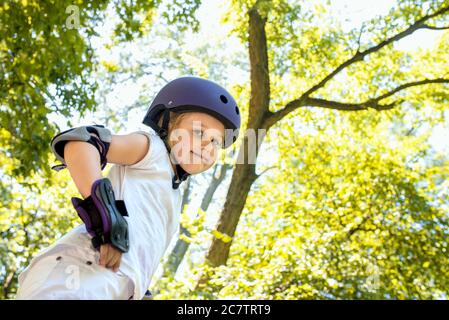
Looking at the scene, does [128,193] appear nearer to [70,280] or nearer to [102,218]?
[102,218]

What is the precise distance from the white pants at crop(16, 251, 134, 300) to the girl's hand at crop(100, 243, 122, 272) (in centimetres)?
3

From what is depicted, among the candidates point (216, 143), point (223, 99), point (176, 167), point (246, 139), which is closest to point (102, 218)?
point (176, 167)

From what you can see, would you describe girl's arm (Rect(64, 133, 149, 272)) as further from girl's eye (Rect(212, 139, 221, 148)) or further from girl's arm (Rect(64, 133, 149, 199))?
girl's eye (Rect(212, 139, 221, 148))

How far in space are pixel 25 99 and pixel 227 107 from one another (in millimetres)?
4424

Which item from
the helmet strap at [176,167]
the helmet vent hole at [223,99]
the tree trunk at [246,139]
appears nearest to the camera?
the helmet strap at [176,167]

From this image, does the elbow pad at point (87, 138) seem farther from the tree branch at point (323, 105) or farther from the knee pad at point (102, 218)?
the tree branch at point (323, 105)

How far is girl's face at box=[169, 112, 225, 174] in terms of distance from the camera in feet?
8.88

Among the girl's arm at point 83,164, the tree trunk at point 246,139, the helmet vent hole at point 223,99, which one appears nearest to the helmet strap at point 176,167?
the helmet vent hole at point 223,99

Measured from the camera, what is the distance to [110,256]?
2.09 meters

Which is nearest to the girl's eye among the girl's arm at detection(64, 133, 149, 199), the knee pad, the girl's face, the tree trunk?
the girl's face

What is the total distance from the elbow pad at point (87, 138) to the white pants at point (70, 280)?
1.27 ft

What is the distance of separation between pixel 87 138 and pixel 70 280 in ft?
1.70

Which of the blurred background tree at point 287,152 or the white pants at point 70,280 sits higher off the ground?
the blurred background tree at point 287,152

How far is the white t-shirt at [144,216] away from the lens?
221 centimetres
